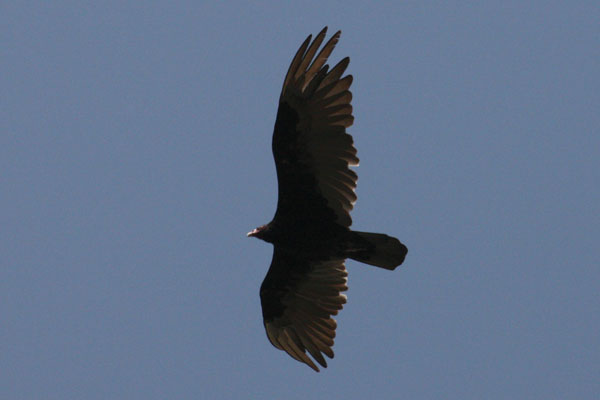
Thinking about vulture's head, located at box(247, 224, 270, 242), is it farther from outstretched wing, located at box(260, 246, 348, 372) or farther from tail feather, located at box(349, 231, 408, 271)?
tail feather, located at box(349, 231, 408, 271)

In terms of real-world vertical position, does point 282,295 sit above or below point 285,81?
below

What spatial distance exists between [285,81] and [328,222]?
1628mm

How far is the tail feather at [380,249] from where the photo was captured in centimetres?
923

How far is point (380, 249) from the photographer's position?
927cm

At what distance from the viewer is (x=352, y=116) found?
29.7ft

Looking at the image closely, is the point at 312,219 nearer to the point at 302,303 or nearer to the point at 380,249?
the point at 380,249

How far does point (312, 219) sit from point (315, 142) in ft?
2.95

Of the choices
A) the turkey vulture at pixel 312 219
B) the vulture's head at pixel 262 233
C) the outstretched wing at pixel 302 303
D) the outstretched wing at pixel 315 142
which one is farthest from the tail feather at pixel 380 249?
the vulture's head at pixel 262 233

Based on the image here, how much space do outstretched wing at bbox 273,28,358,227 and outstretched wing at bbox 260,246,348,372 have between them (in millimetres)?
775

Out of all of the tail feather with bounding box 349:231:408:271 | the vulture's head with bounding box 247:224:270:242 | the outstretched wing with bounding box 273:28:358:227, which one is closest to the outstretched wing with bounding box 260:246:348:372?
the vulture's head with bounding box 247:224:270:242

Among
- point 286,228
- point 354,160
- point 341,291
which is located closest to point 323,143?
point 354,160

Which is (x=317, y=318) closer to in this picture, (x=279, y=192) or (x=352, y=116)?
(x=279, y=192)

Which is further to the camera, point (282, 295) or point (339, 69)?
point (282, 295)

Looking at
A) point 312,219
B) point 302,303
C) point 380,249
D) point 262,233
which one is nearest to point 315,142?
point 312,219
